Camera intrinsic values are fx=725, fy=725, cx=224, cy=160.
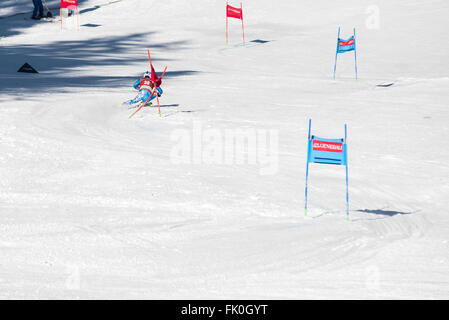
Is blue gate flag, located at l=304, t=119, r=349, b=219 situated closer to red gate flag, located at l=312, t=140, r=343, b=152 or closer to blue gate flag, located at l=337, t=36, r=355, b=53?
red gate flag, located at l=312, t=140, r=343, b=152

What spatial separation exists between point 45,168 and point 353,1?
20.1 meters

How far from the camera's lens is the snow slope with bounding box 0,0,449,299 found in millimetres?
6754

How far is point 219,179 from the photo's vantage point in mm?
9828

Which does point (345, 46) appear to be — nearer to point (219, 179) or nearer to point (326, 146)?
point (219, 179)

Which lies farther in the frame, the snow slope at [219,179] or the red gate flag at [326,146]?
the red gate flag at [326,146]

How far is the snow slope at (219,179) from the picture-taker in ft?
22.2

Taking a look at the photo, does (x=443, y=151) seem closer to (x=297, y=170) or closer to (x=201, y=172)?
(x=297, y=170)

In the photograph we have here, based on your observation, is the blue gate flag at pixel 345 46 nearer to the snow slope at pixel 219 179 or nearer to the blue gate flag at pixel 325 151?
the snow slope at pixel 219 179

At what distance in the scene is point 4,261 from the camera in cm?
690

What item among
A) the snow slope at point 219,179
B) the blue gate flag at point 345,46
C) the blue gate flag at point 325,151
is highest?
the blue gate flag at point 345,46

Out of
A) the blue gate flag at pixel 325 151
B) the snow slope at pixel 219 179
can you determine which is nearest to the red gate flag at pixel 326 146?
the blue gate flag at pixel 325 151

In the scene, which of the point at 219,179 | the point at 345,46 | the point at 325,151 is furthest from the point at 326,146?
the point at 345,46

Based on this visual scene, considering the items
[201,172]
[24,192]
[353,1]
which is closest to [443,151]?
[201,172]

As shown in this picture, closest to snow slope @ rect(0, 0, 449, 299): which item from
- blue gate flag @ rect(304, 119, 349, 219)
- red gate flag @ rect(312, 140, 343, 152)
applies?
blue gate flag @ rect(304, 119, 349, 219)
